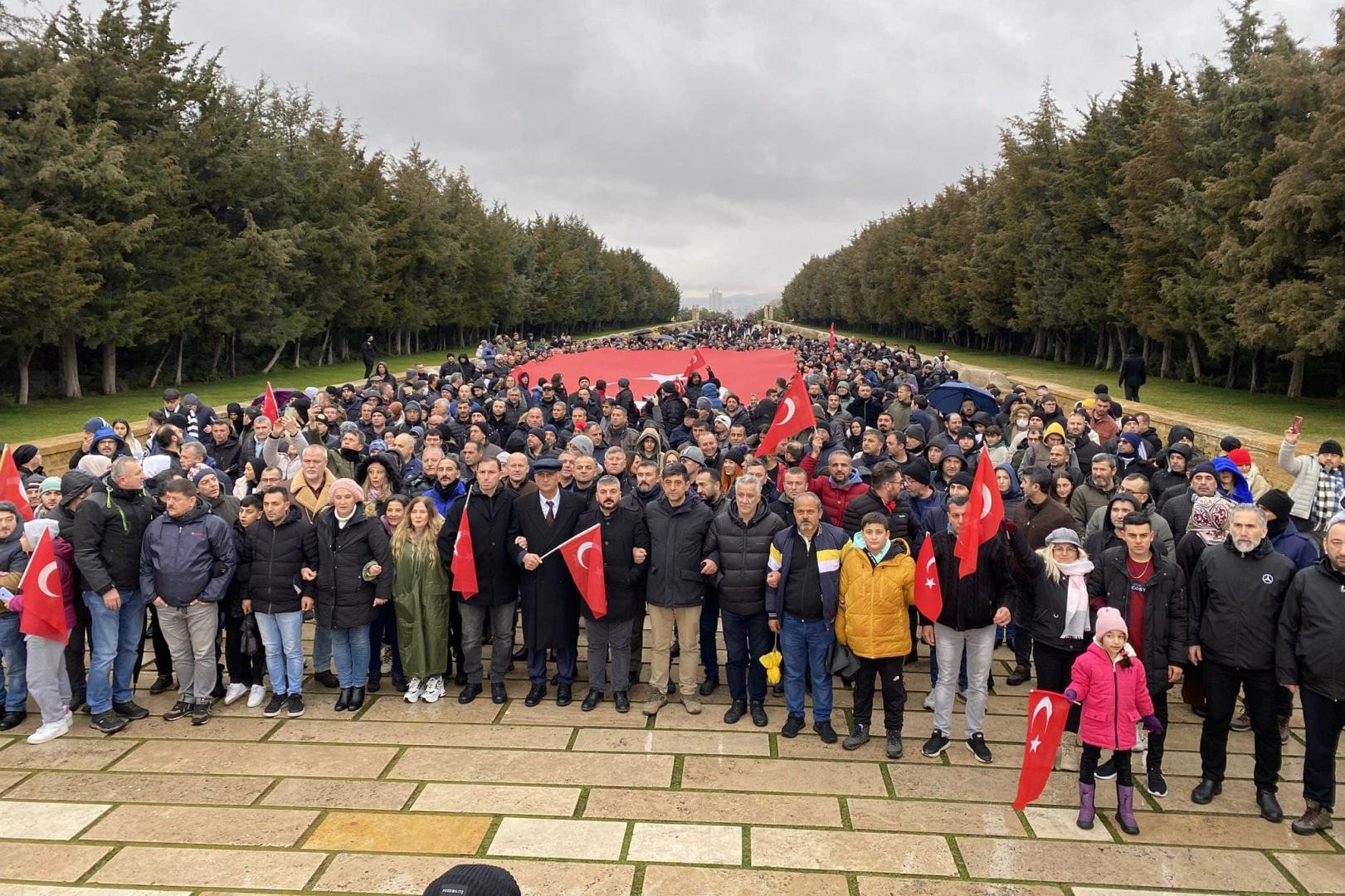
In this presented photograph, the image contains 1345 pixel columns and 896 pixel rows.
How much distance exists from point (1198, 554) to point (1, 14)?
25409mm

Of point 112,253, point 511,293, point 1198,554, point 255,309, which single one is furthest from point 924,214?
point 1198,554

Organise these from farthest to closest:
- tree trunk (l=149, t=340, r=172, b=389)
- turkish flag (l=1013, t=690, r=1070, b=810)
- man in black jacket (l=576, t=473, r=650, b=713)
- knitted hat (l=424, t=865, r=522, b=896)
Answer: tree trunk (l=149, t=340, r=172, b=389), man in black jacket (l=576, t=473, r=650, b=713), turkish flag (l=1013, t=690, r=1070, b=810), knitted hat (l=424, t=865, r=522, b=896)

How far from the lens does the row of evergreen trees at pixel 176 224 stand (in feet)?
61.6

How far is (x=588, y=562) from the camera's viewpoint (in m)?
6.29

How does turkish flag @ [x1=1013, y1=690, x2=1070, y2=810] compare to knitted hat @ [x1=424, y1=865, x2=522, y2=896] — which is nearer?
knitted hat @ [x1=424, y1=865, x2=522, y2=896]

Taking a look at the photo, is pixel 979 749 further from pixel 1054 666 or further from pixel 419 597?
pixel 419 597

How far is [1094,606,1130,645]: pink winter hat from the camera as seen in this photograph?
4.74 metres

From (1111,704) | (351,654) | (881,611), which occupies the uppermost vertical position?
(881,611)

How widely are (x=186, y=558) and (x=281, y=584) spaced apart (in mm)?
692

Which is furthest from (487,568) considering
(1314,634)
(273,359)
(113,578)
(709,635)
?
(273,359)

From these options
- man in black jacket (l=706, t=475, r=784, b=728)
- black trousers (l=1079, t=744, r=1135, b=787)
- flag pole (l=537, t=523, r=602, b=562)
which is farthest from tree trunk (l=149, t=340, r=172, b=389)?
black trousers (l=1079, t=744, r=1135, b=787)

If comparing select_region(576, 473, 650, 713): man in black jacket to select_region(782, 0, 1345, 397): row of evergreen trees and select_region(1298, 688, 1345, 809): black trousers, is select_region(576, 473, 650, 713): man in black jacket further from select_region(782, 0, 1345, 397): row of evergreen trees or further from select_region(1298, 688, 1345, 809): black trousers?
select_region(782, 0, 1345, 397): row of evergreen trees

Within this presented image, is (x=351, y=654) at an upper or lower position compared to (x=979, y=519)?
lower

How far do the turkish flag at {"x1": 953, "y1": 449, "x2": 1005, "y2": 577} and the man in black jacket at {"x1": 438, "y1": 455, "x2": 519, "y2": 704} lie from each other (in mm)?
3337
